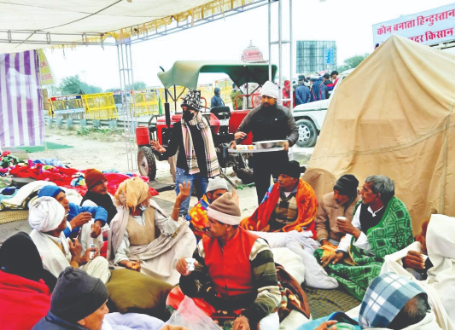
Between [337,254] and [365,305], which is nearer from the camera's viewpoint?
[365,305]

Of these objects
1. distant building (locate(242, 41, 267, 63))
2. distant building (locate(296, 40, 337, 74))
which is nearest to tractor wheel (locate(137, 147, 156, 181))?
distant building (locate(242, 41, 267, 63))

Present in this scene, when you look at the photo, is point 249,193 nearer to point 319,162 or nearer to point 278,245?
point 319,162

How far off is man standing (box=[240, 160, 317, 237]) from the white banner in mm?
10308

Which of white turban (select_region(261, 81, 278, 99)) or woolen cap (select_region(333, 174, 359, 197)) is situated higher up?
white turban (select_region(261, 81, 278, 99))

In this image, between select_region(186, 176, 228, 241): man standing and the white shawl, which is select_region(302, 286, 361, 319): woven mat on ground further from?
the white shawl

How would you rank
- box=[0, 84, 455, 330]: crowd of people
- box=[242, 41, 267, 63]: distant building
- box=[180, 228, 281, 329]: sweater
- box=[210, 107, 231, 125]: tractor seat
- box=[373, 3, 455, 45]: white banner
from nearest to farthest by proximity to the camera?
1. box=[0, 84, 455, 330]: crowd of people
2. box=[180, 228, 281, 329]: sweater
3. box=[210, 107, 231, 125]: tractor seat
4. box=[373, 3, 455, 45]: white banner
5. box=[242, 41, 267, 63]: distant building

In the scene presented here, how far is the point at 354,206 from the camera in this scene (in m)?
3.98

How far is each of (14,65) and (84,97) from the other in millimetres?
14801

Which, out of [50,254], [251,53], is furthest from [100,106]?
[50,254]

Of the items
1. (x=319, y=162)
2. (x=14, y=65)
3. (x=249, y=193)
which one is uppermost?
(x=14, y=65)

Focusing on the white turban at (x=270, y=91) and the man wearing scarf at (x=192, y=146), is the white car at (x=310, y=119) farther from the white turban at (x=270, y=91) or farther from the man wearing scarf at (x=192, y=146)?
the man wearing scarf at (x=192, y=146)

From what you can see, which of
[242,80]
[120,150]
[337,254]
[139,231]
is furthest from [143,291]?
[120,150]

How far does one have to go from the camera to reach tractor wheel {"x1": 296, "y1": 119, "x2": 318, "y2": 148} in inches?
437

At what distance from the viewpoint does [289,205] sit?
13.9 ft
